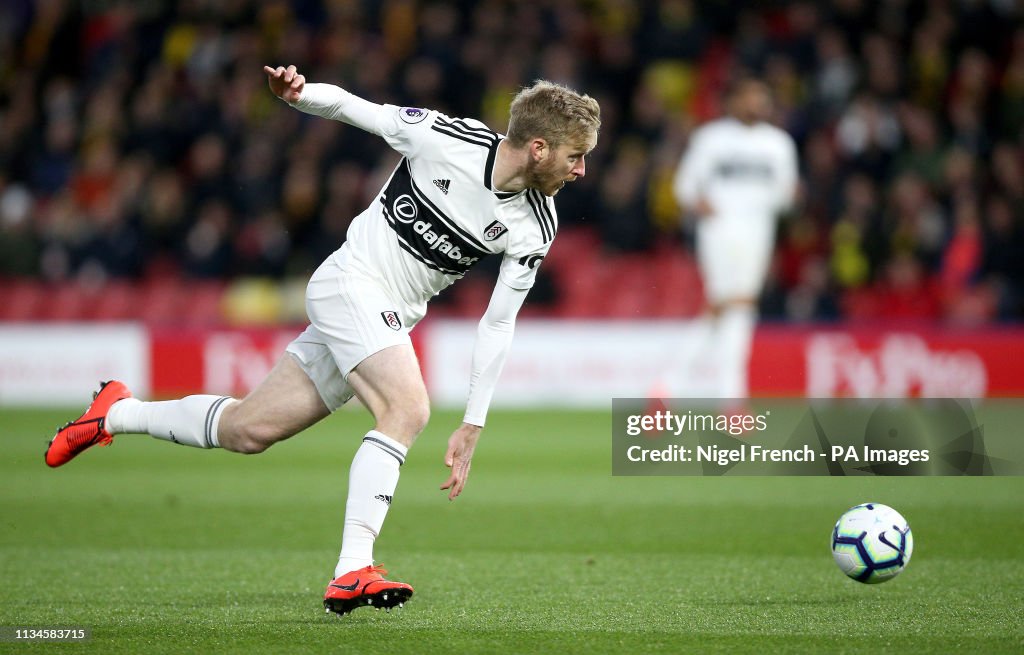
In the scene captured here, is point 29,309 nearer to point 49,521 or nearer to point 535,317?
point 535,317

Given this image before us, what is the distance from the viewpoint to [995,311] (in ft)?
44.9

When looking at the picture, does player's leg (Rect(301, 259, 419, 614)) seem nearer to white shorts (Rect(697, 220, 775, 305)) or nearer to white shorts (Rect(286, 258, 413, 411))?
white shorts (Rect(286, 258, 413, 411))

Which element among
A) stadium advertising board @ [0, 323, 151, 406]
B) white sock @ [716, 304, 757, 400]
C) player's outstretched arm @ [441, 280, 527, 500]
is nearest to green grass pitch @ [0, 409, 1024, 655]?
player's outstretched arm @ [441, 280, 527, 500]

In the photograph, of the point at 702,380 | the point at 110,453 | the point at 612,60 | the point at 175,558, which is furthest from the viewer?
the point at 612,60

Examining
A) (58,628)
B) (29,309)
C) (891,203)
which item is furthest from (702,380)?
(58,628)

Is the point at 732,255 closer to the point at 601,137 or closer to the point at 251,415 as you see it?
the point at 601,137

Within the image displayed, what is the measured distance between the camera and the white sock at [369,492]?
5.03m

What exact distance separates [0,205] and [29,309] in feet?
6.26

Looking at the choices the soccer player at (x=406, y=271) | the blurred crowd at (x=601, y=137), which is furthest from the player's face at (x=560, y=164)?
the blurred crowd at (x=601, y=137)

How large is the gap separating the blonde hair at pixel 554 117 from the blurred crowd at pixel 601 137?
8.70 m

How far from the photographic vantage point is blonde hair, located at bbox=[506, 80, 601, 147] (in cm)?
516

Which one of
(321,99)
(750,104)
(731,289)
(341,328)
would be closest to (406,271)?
(341,328)

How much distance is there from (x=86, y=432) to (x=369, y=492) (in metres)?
1.64

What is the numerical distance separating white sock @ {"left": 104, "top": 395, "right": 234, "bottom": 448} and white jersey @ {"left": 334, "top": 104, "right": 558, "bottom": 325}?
0.87 meters
